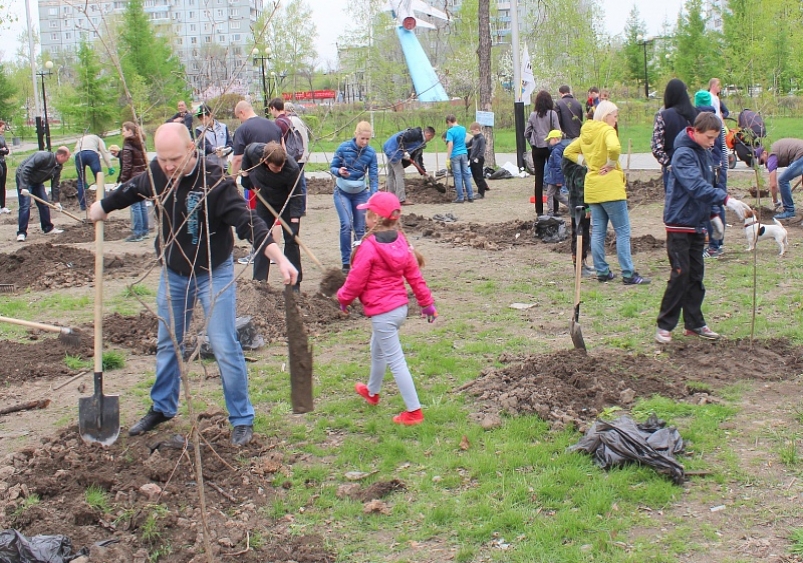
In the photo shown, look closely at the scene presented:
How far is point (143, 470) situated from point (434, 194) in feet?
43.5

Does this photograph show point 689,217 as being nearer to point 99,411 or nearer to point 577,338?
point 577,338

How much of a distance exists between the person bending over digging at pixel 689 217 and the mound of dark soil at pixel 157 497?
342cm

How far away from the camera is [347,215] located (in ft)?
32.3

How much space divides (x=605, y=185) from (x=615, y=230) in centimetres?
54

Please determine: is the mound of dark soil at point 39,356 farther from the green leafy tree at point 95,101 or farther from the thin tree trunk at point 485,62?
Answer: the green leafy tree at point 95,101

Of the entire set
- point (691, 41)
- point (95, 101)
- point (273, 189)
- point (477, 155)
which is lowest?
point (273, 189)

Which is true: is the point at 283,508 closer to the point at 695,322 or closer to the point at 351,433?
the point at 351,433

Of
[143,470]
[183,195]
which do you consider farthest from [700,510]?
[183,195]

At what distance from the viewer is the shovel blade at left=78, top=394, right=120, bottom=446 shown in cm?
502

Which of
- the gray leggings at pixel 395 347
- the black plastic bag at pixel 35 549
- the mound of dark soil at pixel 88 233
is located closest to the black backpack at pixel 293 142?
the mound of dark soil at pixel 88 233

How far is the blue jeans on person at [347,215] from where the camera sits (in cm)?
981

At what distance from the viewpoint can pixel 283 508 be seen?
4.39 m

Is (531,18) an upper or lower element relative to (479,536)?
upper

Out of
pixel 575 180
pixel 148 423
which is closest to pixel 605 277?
pixel 575 180
